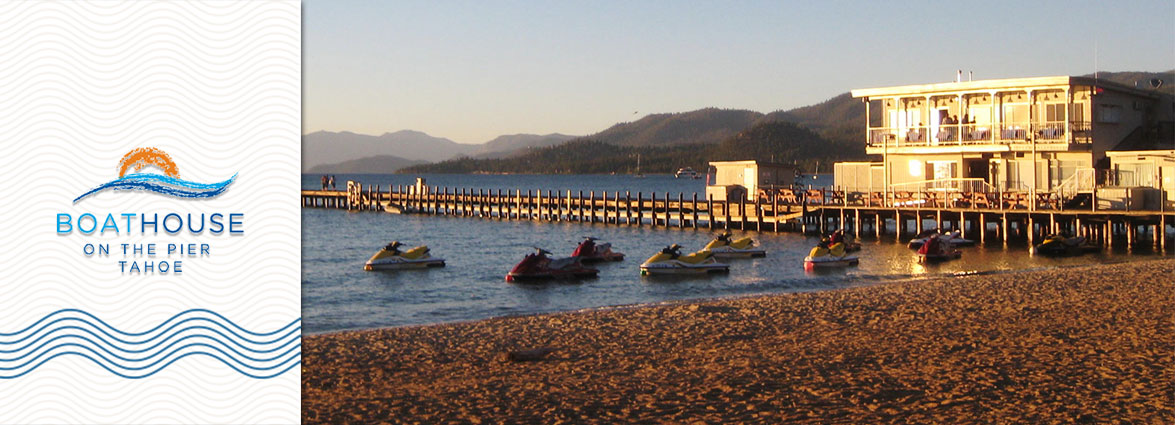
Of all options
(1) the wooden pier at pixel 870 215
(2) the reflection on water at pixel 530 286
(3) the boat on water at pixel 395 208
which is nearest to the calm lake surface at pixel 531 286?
(2) the reflection on water at pixel 530 286

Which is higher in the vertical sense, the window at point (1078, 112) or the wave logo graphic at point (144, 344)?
the window at point (1078, 112)

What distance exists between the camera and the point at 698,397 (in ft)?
33.0

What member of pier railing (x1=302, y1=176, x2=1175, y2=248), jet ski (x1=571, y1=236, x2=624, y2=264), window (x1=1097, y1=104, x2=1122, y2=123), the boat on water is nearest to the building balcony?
window (x1=1097, y1=104, x2=1122, y2=123)

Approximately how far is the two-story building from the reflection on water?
3428 mm

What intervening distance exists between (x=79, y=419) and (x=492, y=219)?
194 ft

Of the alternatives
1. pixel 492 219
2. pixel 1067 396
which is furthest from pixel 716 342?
pixel 492 219

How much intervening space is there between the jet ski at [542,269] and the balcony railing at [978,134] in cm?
1992

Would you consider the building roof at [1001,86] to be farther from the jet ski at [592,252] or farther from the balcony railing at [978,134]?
the jet ski at [592,252]

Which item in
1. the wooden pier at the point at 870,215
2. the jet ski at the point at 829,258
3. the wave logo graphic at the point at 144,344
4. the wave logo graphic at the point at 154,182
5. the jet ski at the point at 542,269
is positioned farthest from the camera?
the wooden pier at the point at 870,215

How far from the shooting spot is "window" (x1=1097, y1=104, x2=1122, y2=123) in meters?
39.1

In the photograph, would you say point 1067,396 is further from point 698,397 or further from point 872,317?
point 872,317

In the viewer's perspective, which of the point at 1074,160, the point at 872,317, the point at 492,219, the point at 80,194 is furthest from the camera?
the point at 492,219

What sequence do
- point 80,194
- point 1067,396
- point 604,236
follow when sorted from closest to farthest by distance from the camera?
point 80,194, point 1067,396, point 604,236

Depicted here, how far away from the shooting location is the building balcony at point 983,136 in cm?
3866
